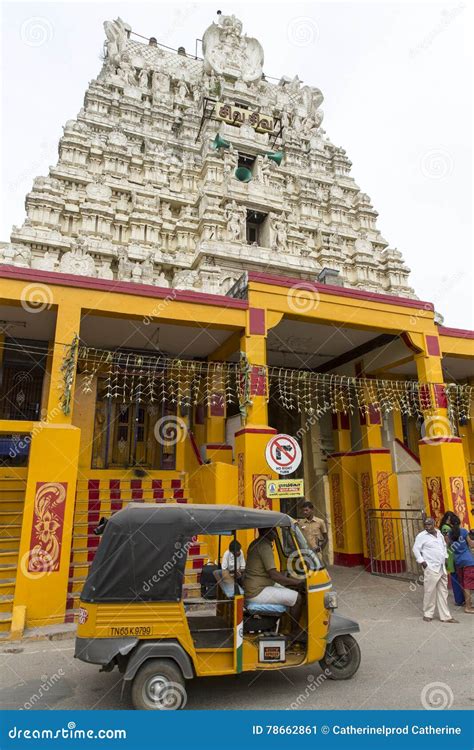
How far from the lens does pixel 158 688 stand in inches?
163

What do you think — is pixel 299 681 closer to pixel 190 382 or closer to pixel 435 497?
pixel 190 382

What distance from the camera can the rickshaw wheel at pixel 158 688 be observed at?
13.4 feet

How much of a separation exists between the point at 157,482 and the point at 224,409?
245cm

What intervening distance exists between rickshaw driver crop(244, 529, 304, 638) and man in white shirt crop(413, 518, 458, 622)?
12.0 feet

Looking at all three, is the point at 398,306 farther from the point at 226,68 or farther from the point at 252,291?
the point at 226,68

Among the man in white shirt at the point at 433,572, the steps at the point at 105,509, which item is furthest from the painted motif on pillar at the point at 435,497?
the steps at the point at 105,509

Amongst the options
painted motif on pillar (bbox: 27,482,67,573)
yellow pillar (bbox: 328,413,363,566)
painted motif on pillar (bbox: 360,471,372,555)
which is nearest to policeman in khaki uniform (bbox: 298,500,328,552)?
painted motif on pillar (bbox: 27,482,67,573)

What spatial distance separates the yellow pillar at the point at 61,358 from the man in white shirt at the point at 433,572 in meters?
6.50

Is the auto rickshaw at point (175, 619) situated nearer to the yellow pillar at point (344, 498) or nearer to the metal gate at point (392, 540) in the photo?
the metal gate at point (392, 540)

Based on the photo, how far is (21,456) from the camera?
1112 centimetres

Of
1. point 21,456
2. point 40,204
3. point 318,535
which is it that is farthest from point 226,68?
point 318,535

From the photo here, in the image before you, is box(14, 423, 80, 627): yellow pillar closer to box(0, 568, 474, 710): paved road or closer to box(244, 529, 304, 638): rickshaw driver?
box(0, 568, 474, 710): paved road

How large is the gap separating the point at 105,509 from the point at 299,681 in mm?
6210

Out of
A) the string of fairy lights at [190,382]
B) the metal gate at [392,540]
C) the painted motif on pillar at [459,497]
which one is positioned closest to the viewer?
the string of fairy lights at [190,382]
